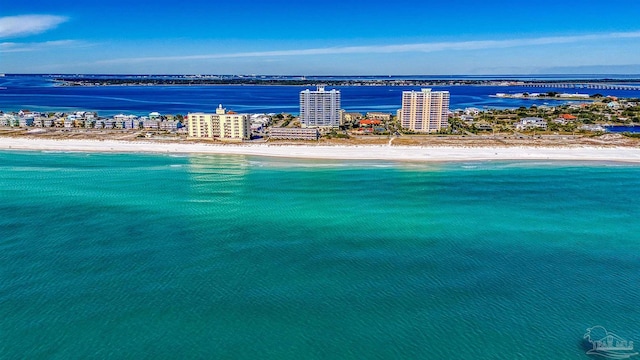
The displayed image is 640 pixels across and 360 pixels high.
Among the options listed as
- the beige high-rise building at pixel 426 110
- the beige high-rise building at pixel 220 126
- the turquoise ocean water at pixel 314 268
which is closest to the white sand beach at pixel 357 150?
the beige high-rise building at pixel 220 126

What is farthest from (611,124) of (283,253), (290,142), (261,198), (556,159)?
(283,253)

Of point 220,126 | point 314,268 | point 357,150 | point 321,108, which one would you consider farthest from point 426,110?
point 314,268

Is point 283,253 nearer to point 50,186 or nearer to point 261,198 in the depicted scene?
point 261,198

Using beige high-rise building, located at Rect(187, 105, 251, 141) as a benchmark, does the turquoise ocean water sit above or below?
below

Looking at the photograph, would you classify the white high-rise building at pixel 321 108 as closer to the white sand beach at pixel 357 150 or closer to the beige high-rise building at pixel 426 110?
the beige high-rise building at pixel 426 110

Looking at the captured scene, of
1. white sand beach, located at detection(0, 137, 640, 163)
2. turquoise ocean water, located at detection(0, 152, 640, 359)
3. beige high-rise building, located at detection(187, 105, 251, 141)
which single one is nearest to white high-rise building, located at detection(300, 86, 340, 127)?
beige high-rise building, located at detection(187, 105, 251, 141)

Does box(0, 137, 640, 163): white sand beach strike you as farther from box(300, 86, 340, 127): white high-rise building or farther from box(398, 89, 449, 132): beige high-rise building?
box(300, 86, 340, 127): white high-rise building
